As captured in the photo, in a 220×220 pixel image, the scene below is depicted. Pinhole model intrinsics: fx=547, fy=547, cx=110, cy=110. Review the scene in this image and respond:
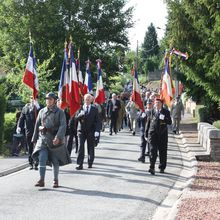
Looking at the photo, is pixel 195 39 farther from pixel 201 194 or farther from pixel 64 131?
pixel 201 194

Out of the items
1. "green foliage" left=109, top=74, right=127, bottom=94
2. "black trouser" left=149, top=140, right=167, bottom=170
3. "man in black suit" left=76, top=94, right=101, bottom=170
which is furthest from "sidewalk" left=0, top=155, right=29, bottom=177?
"green foliage" left=109, top=74, right=127, bottom=94

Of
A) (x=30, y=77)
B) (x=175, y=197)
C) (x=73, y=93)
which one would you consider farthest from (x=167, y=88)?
(x=175, y=197)

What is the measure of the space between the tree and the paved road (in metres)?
107

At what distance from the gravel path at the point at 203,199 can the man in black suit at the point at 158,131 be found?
1044 mm

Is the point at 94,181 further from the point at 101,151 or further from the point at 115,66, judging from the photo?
the point at 115,66

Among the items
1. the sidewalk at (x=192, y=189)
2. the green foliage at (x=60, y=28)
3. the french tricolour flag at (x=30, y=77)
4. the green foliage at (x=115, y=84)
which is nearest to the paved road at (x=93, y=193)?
the sidewalk at (x=192, y=189)

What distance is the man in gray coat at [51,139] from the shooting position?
10.6m

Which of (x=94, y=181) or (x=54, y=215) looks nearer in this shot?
(x=54, y=215)

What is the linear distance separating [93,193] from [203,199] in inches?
83.4

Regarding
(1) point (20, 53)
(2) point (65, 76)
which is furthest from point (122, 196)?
(1) point (20, 53)

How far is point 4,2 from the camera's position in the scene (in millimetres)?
37188

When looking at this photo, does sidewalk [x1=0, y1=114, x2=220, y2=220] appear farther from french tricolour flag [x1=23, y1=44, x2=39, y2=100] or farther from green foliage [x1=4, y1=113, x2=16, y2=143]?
green foliage [x1=4, y1=113, x2=16, y2=143]

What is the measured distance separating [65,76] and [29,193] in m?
5.38

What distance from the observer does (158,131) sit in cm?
1286
